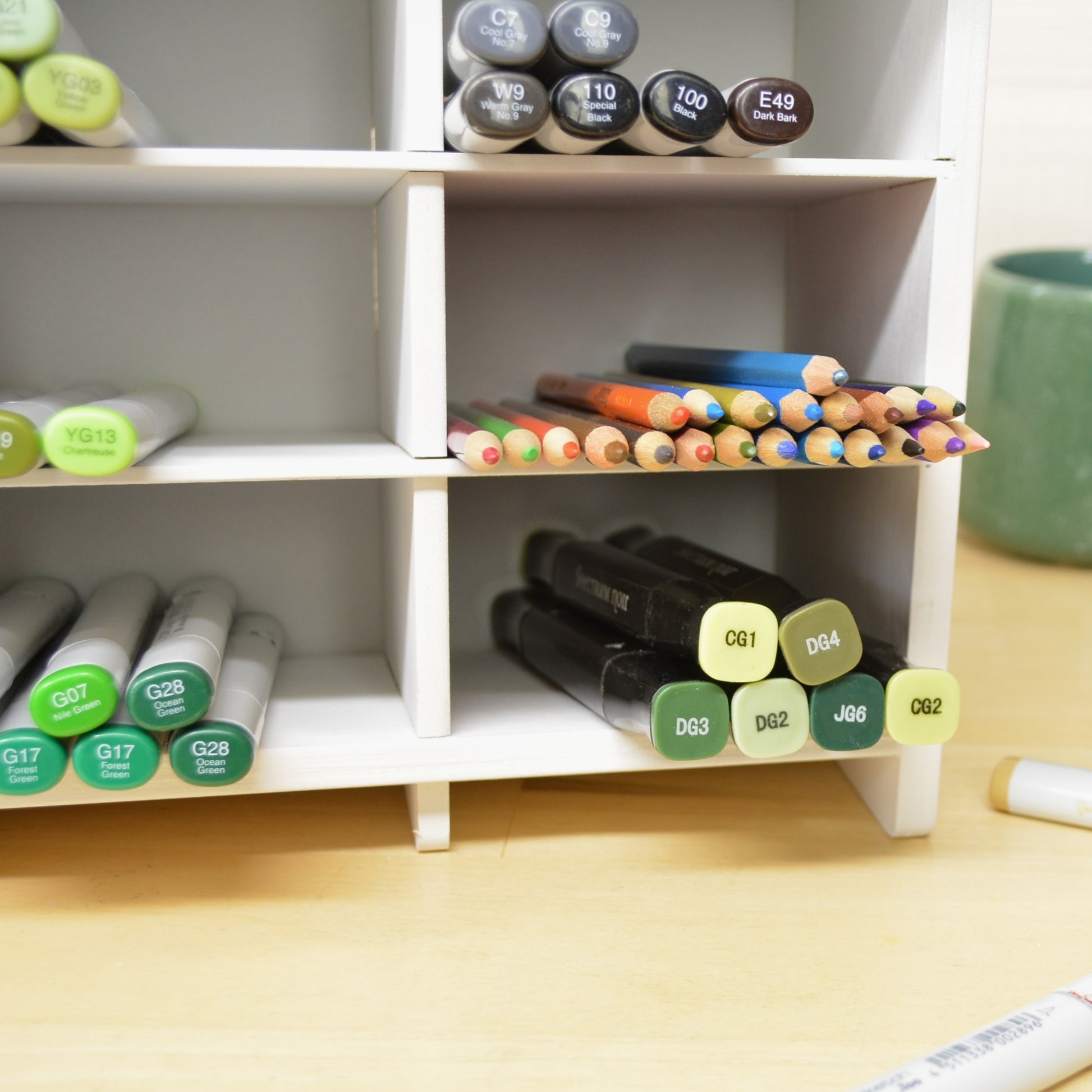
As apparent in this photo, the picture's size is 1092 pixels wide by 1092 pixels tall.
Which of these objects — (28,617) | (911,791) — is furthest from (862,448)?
(28,617)

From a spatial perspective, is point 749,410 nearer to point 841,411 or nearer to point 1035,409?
point 841,411

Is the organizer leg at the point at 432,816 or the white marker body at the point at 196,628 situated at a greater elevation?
the white marker body at the point at 196,628

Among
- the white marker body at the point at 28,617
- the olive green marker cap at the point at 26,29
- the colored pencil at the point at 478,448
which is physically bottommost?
the white marker body at the point at 28,617

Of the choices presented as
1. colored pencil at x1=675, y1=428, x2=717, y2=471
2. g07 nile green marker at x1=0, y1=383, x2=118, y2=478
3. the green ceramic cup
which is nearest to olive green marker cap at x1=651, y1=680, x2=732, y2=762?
colored pencil at x1=675, y1=428, x2=717, y2=471

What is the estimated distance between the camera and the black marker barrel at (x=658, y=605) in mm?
579

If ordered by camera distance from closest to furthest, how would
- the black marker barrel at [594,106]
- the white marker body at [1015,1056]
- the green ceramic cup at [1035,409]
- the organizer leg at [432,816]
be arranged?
the white marker body at [1015,1056]
the black marker barrel at [594,106]
the organizer leg at [432,816]
the green ceramic cup at [1035,409]

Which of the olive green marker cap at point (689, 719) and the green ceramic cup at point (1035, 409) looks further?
the green ceramic cup at point (1035, 409)

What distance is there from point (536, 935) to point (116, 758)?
24 cm

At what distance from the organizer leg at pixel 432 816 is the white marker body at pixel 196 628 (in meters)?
0.14

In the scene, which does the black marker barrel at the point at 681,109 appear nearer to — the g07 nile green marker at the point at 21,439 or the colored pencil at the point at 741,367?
the colored pencil at the point at 741,367

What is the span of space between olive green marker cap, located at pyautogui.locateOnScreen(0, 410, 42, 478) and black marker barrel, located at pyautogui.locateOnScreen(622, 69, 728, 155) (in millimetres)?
345

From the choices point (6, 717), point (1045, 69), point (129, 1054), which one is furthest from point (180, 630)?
point (1045, 69)

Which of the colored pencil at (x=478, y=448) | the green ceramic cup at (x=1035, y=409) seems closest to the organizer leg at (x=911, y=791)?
the colored pencil at (x=478, y=448)

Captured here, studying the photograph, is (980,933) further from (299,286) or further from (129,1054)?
(299,286)
